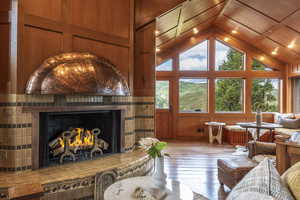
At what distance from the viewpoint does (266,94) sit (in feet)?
25.4

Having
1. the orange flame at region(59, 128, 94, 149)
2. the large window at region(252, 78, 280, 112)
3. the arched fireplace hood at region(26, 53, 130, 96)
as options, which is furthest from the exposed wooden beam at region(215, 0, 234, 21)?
the orange flame at region(59, 128, 94, 149)

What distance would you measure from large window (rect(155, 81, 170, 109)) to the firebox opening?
4401 mm

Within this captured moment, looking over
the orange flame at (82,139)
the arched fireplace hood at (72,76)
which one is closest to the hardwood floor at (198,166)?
the orange flame at (82,139)

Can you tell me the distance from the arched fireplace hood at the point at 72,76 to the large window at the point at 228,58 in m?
5.76

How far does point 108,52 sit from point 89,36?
37 centimetres

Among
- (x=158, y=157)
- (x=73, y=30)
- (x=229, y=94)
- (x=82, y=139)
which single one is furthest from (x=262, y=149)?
(x=229, y=94)

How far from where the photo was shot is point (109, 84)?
114 inches

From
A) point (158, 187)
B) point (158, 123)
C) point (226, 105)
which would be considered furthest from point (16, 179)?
point (226, 105)

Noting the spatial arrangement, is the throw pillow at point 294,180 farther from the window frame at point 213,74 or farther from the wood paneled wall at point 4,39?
the window frame at point 213,74

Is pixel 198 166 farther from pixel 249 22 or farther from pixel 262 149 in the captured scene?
pixel 249 22

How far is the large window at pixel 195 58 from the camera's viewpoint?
7.73m

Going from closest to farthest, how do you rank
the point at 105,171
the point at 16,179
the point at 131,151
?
the point at 16,179
the point at 105,171
the point at 131,151

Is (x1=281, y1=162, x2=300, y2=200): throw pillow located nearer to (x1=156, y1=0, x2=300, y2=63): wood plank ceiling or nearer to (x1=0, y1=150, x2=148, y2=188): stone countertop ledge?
(x1=0, y1=150, x2=148, y2=188): stone countertop ledge

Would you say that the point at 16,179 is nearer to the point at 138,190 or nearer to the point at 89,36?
the point at 138,190
